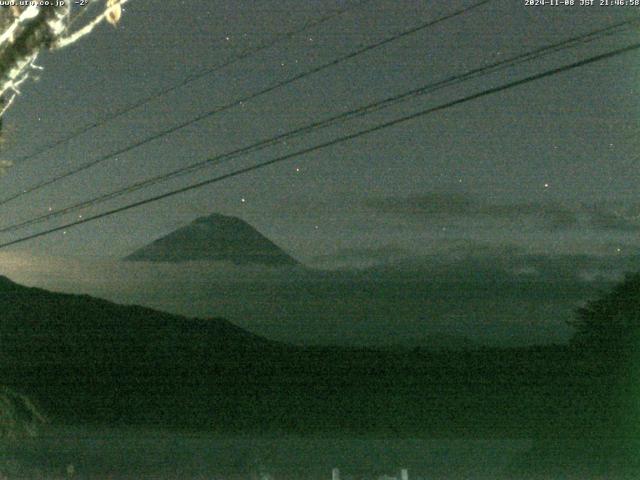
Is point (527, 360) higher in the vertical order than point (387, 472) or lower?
higher

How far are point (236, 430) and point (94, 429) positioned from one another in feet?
9.67

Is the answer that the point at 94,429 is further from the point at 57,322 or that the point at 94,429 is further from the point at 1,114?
the point at 1,114

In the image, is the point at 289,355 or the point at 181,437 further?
the point at 289,355

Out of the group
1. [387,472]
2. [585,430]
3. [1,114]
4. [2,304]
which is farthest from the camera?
[2,304]

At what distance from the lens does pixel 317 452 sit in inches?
687

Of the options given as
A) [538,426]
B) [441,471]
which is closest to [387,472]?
[441,471]

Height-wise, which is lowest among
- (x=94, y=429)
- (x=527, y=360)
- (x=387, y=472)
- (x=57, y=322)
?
(x=387, y=472)

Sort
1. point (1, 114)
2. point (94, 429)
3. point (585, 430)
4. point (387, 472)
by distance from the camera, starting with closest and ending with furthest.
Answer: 1. point (1, 114)
2. point (387, 472)
3. point (585, 430)
4. point (94, 429)

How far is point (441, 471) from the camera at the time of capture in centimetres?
1527

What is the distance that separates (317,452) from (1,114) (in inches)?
399

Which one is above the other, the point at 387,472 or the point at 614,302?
the point at 614,302

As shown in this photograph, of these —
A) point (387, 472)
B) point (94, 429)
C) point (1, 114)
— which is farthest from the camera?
point (94, 429)

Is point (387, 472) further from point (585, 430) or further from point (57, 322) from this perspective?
point (57, 322)

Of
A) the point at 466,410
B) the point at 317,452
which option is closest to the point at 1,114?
the point at 317,452
